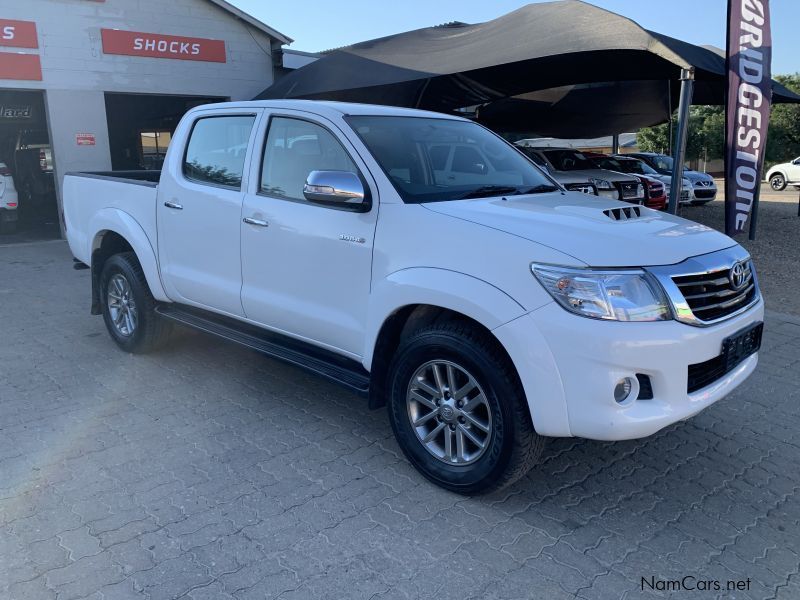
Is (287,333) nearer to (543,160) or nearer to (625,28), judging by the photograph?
(625,28)

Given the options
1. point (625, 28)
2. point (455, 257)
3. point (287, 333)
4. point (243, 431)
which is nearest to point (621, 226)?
point (455, 257)

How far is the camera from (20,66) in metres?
11.6

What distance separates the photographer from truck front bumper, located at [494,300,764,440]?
2758 mm

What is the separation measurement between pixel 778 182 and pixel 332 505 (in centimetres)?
2913

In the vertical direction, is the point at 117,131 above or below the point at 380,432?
above

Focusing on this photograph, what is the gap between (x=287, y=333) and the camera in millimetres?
4070

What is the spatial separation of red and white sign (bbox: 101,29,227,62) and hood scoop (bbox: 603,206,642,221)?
11.9m

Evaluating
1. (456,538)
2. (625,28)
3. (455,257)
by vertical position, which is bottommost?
(456,538)

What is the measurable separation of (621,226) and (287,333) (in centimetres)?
203

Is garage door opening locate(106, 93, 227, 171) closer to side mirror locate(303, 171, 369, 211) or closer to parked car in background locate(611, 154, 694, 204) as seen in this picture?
parked car in background locate(611, 154, 694, 204)

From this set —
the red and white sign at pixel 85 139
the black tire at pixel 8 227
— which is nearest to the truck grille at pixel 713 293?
the red and white sign at pixel 85 139

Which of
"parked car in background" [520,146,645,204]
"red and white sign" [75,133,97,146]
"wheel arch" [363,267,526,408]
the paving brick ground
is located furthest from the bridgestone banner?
"red and white sign" [75,133,97,146]

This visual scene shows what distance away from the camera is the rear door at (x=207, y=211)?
4316mm

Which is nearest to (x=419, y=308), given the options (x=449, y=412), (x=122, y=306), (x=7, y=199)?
(x=449, y=412)
